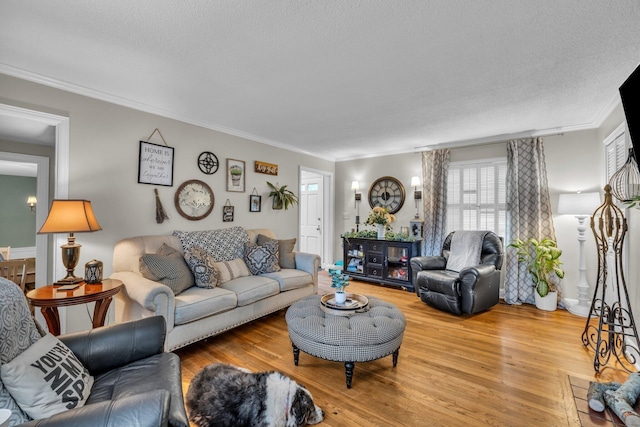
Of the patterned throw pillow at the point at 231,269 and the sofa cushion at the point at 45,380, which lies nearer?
the sofa cushion at the point at 45,380

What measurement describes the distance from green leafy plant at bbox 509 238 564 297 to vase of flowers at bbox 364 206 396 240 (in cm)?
180

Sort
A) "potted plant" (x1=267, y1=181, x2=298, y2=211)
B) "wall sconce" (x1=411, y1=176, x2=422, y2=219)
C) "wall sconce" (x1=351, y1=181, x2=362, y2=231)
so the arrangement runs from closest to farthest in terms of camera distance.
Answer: "potted plant" (x1=267, y1=181, x2=298, y2=211), "wall sconce" (x1=411, y1=176, x2=422, y2=219), "wall sconce" (x1=351, y1=181, x2=362, y2=231)

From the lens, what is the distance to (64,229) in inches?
84.5

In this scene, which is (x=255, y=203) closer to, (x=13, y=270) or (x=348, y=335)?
(x=13, y=270)

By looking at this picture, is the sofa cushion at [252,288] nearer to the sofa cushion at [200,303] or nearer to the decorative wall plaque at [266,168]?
the sofa cushion at [200,303]

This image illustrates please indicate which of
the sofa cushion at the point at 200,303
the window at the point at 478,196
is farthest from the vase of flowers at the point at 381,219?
the sofa cushion at the point at 200,303

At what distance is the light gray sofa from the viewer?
231 centimetres

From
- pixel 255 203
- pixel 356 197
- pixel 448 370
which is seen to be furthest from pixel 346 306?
pixel 356 197

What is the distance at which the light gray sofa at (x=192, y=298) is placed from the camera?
7.59 feet

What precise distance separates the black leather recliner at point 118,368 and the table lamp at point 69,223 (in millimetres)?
973

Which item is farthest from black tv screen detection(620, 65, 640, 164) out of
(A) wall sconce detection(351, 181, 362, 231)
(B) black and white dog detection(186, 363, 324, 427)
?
(A) wall sconce detection(351, 181, 362, 231)

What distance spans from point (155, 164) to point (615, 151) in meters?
4.99

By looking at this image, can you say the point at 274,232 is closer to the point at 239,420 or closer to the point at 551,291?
the point at 239,420

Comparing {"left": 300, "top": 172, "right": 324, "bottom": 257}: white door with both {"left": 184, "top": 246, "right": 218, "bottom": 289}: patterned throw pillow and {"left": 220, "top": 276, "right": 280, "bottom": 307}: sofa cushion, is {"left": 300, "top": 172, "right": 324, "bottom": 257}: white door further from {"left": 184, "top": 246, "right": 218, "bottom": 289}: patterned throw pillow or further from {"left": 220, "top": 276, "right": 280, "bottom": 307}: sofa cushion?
{"left": 184, "top": 246, "right": 218, "bottom": 289}: patterned throw pillow
